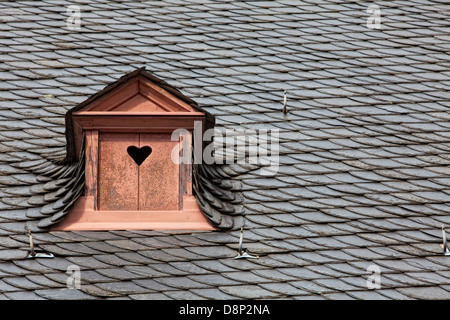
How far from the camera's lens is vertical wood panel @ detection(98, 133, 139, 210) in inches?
311

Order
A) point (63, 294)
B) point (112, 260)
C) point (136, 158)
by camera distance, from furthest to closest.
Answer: point (136, 158)
point (112, 260)
point (63, 294)

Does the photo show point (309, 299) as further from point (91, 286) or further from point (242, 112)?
point (242, 112)

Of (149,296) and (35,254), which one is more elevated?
(35,254)

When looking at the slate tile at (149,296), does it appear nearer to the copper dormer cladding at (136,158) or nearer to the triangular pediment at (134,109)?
the copper dormer cladding at (136,158)

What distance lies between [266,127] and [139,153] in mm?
1358

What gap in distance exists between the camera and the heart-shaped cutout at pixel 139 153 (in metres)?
8.00

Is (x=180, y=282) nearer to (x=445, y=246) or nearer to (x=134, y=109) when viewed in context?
(x=134, y=109)

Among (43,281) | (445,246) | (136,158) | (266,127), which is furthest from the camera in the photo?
(266,127)

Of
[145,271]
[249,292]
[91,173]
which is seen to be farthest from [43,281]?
[249,292]

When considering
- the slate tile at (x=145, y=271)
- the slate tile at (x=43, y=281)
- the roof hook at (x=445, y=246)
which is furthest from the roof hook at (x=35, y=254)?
the roof hook at (x=445, y=246)

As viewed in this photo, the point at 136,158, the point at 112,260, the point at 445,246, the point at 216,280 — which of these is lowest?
the point at 216,280

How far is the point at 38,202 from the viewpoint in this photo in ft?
26.6

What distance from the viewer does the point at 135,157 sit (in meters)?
→ 8.02
